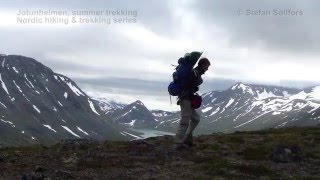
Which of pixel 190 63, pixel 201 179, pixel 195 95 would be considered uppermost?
pixel 190 63

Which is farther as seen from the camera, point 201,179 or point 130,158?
point 130,158

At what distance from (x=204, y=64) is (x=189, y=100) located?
2.06 m

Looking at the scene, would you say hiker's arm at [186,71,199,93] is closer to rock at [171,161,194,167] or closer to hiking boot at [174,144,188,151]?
hiking boot at [174,144,188,151]

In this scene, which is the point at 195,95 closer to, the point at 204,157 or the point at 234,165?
the point at 204,157

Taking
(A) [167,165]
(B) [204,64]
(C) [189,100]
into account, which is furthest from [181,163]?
(B) [204,64]

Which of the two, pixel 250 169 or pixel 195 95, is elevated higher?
pixel 195 95

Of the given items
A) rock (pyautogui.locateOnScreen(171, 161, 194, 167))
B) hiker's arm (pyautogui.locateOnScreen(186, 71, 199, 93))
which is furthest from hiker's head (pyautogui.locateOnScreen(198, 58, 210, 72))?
rock (pyautogui.locateOnScreen(171, 161, 194, 167))

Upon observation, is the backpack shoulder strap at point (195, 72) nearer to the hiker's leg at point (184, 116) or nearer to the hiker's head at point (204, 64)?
the hiker's head at point (204, 64)

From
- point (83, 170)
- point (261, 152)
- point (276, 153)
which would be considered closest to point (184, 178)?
point (83, 170)

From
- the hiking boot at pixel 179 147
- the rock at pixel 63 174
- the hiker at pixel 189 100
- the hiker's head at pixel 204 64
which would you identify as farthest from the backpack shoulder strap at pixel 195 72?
the rock at pixel 63 174

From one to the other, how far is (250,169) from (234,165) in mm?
884

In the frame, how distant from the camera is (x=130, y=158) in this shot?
872 inches

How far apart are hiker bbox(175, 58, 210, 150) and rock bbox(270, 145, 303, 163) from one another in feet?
15.3

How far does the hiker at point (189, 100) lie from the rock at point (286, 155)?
15.3 feet
